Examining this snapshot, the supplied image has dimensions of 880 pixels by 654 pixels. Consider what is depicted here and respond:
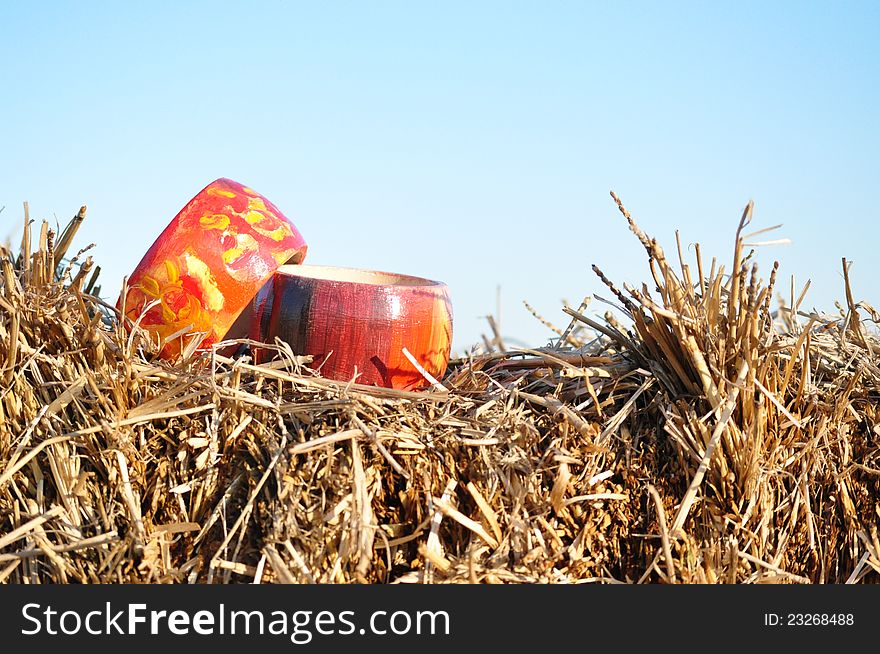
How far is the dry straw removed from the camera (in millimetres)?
1820

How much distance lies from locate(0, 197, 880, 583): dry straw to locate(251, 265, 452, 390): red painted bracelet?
7cm

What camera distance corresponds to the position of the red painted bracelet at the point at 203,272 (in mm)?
2260

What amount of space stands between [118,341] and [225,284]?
1.23 feet

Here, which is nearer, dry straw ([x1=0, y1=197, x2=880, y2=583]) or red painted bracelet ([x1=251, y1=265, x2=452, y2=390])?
dry straw ([x1=0, y1=197, x2=880, y2=583])

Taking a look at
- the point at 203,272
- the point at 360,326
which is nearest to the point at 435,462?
the point at 360,326

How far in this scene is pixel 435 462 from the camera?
6.16 feet

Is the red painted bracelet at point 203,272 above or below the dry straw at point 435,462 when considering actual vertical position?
above

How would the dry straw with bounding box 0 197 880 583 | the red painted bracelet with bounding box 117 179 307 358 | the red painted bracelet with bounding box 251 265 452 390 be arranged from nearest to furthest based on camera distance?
the dry straw with bounding box 0 197 880 583 → the red painted bracelet with bounding box 251 265 452 390 → the red painted bracelet with bounding box 117 179 307 358

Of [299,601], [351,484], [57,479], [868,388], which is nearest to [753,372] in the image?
[868,388]

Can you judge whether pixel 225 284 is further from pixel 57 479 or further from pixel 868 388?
pixel 868 388

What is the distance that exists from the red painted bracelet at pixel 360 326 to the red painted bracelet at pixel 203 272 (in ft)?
0.38

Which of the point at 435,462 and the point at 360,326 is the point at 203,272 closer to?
the point at 360,326

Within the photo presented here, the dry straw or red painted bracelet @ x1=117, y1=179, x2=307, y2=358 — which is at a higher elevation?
red painted bracelet @ x1=117, y1=179, x2=307, y2=358

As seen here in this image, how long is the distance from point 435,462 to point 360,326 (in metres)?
0.45
